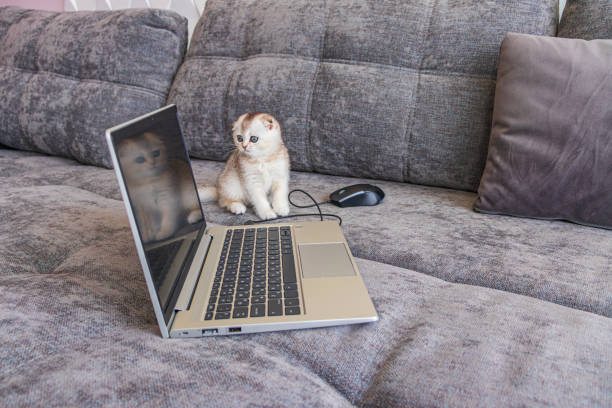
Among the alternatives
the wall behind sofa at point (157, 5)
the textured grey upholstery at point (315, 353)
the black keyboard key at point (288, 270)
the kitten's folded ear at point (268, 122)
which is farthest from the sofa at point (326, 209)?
the wall behind sofa at point (157, 5)

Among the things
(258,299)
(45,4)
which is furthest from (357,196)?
(45,4)

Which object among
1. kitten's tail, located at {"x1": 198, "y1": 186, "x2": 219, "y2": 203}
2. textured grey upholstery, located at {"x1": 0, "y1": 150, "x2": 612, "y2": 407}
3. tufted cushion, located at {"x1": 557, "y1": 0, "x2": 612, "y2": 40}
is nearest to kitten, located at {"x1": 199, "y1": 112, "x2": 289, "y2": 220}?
kitten's tail, located at {"x1": 198, "y1": 186, "x2": 219, "y2": 203}

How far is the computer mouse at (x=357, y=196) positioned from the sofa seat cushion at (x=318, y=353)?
36 cm

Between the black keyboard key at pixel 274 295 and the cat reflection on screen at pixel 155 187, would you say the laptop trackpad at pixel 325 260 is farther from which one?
the cat reflection on screen at pixel 155 187

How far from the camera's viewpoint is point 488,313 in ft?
2.08

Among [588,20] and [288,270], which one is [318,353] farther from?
[588,20]

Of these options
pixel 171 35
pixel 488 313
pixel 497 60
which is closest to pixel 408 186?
pixel 497 60

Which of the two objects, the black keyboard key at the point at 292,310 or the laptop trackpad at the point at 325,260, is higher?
the black keyboard key at the point at 292,310

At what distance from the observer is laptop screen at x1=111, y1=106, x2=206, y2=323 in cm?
53

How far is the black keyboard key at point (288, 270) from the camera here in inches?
27.1

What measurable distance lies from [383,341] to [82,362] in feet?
1.39

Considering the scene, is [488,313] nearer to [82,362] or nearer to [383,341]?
[383,341]

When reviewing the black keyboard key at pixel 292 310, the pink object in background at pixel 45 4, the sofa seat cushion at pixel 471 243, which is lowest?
the sofa seat cushion at pixel 471 243

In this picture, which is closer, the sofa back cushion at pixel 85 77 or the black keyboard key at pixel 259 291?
the black keyboard key at pixel 259 291
